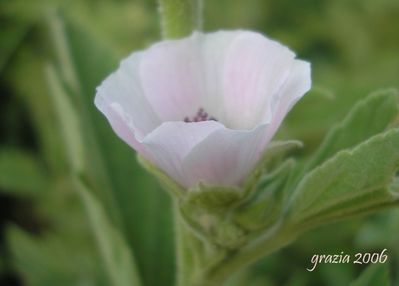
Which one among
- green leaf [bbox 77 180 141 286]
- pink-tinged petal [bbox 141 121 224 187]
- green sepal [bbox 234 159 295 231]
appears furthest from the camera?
green leaf [bbox 77 180 141 286]

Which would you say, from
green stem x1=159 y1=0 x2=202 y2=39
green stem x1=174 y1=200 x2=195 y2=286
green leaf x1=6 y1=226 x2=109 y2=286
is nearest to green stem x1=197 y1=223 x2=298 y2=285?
green stem x1=174 y1=200 x2=195 y2=286

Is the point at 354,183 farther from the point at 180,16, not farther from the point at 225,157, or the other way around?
the point at 180,16

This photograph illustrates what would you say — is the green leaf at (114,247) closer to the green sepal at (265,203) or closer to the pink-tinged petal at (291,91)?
the green sepal at (265,203)

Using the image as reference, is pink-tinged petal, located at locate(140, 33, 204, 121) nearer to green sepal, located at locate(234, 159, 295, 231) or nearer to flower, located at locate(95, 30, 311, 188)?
flower, located at locate(95, 30, 311, 188)

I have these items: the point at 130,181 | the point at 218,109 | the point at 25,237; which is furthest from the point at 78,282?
the point at 218,109

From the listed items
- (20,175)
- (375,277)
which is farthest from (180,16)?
(20,175)

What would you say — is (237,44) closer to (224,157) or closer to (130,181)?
(224,157)
